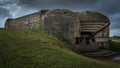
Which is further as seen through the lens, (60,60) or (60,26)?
(60,26)

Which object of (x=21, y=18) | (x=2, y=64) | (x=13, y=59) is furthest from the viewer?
(x=21, y=18)

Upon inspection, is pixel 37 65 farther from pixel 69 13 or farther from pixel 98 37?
pixel 98 37

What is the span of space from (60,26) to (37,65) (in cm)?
890

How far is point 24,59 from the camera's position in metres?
8.42

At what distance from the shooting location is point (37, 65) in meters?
7.92

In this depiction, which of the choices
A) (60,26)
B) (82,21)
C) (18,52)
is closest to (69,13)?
(60,26)

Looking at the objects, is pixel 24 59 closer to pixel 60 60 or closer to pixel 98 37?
pixel 60 60

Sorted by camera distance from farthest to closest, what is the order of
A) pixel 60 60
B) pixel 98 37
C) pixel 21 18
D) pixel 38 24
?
pixel 21 18 < pixel 98 37 < pixel 38 24 < pixel 60 60

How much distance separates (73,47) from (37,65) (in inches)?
358

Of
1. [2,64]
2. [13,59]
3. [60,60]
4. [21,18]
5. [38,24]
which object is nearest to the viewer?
[2,64]

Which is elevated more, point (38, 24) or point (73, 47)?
point (38, 24)

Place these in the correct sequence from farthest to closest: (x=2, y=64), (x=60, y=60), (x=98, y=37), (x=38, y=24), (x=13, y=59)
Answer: (x=98, y=37), (x=38, y=24), (x=60, y=60), (x=13, y=59), (x=2, y=64)

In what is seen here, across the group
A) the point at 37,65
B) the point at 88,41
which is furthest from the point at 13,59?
the point at 88,41

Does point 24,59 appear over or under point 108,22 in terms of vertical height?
under
